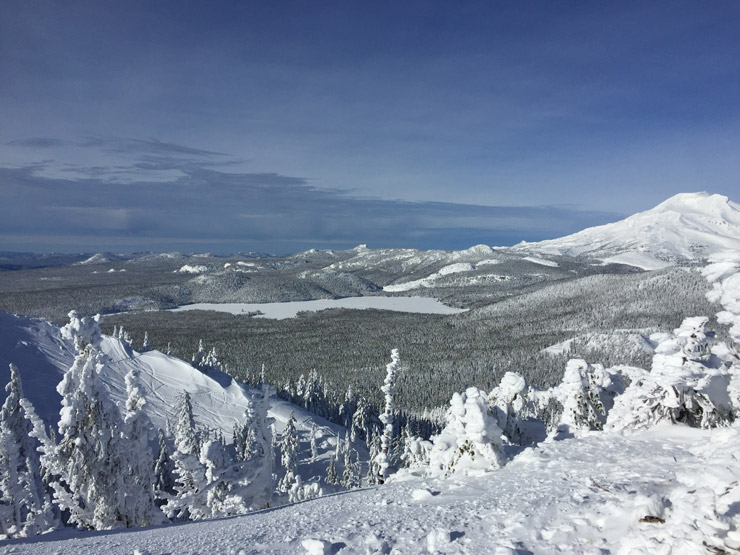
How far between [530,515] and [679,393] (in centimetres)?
993

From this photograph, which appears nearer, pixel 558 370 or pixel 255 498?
pixel 255 498

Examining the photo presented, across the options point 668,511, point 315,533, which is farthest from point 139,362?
point 668,511

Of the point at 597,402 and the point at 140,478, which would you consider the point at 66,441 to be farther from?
the point at 597,402

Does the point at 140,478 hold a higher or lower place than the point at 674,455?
lower

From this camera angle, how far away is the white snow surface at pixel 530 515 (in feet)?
25.8

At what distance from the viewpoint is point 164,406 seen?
250ft

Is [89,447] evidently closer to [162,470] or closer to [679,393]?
[679,393]

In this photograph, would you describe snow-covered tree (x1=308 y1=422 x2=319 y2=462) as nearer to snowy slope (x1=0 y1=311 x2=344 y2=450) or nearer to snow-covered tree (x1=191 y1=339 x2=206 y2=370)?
snowy slope (x1=0 y1=311 x2=344 y2=450)

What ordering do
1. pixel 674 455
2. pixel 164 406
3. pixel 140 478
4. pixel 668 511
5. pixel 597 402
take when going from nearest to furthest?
pixel 668 511, pixel 674 455, pixel 140 478, pixel 597 402, pixel 164 406

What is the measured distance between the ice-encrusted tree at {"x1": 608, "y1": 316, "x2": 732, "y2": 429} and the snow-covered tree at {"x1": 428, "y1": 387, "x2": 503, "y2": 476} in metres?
5.47

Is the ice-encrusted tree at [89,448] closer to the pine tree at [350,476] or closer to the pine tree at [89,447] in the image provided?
the pine tree at [89,447]

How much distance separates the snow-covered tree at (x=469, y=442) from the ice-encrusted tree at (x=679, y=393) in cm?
547

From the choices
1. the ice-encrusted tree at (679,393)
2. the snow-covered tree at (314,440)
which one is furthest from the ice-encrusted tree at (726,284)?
the snow-covered tree at (314,440)

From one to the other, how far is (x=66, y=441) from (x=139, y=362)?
76994 millimetres
